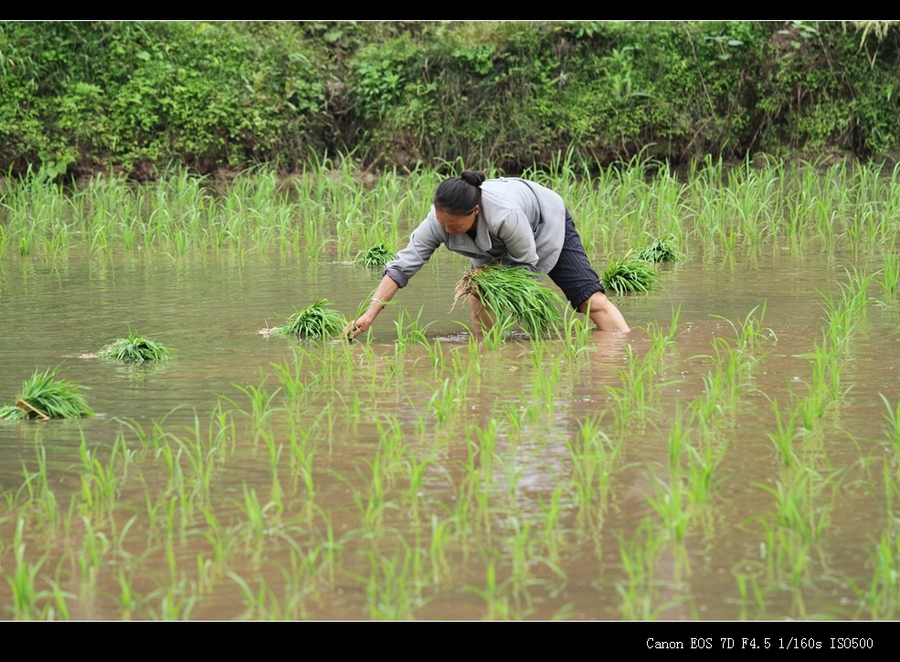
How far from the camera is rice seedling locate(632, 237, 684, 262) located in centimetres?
771

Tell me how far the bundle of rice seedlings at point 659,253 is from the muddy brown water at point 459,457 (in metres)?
0.82

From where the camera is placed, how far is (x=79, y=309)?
652 centimetres

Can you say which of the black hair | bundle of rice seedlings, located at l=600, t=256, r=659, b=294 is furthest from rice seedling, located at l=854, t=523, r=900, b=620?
bundle of rice seedlings, located at l=600, t=256, r=659, b=294

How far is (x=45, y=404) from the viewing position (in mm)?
4309

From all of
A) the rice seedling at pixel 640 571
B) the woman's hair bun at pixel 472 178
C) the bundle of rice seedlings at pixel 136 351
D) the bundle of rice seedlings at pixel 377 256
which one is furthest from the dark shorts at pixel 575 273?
the rice seedling at pixel 640 571

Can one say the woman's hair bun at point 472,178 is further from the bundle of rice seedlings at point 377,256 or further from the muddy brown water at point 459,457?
the bundle of rice seedlings at point 377,256

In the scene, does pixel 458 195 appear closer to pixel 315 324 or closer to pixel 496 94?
pixel 315 324

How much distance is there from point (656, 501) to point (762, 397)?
4.39 feet

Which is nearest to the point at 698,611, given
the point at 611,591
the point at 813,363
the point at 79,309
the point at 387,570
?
the point at 611,591

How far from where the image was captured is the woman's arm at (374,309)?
17.7 ft

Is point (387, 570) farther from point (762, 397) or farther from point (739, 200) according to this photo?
point (739, 200)

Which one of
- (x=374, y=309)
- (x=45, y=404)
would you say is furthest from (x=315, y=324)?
(x=45, y=404)

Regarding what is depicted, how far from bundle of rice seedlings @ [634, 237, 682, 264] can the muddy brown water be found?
824 millimetres

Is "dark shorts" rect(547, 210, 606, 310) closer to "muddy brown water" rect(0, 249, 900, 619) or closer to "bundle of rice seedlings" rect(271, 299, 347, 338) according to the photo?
"muddy brown water" rect(0, 249, 900, 619)
